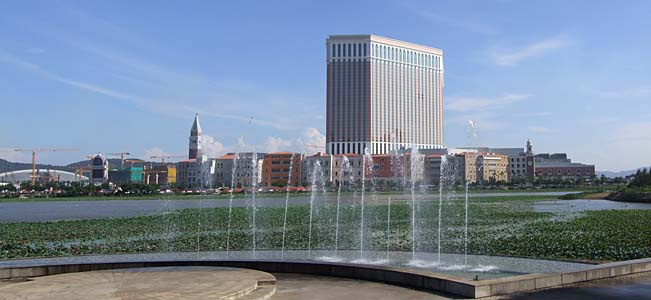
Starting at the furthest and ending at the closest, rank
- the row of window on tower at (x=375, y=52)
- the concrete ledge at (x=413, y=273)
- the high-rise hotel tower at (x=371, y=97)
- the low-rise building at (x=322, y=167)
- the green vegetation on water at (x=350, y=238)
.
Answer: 1. the row of window on tower at (x=375, y=52)
2. the high-rise hotel tower at (x=371, y=97)
3. the low-rise building at (x=322, y=167)
4. the green vegetation on water at (x=350, y=238)
5. the concrete ledge at (x=413, y=273)

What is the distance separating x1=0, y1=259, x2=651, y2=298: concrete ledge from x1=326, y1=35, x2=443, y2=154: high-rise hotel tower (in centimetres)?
16490

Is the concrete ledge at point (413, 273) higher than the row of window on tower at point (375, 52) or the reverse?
the reverse

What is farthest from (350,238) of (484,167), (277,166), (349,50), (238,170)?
(349,50)

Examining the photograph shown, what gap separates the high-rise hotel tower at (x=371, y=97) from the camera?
181 meters

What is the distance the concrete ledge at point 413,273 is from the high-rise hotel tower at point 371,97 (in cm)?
16490

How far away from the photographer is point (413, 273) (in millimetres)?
13406

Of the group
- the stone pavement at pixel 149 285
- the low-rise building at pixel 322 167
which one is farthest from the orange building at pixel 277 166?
the stone pavement at pixel 149 285

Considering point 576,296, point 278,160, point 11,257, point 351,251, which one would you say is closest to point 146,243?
point 11,257

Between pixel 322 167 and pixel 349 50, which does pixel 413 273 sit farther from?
pixel 349 50

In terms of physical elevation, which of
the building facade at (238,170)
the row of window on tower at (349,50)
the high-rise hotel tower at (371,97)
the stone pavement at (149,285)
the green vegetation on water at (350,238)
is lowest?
the green vegetation on water at (350,238)

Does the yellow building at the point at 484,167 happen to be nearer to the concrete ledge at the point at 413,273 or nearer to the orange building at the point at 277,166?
the orange building at the point at 277,166

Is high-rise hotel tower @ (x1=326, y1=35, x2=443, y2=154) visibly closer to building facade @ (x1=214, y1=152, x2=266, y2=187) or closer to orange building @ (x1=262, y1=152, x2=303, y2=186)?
orange building @ (x1=262, y1=152, x2=303, y2=186)

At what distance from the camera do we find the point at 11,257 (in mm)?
23016

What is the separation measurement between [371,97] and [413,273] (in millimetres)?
167759
